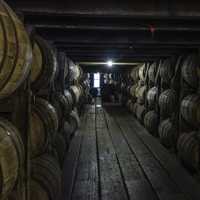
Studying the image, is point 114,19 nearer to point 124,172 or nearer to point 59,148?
point 59,148

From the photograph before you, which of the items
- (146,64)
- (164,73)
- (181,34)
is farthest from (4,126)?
(146,64)

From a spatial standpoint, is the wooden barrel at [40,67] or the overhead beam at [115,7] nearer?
the overhead beam at [115,7]

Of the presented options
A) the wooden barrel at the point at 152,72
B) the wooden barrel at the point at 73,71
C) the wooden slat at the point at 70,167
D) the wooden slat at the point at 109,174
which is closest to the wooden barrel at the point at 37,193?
the wooden slat at the point at 70,167

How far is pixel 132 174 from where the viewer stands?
18.4 feet

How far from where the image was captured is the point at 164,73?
7.68 meters

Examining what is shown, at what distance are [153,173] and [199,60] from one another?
2.09 m

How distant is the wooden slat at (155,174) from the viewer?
4.70 m

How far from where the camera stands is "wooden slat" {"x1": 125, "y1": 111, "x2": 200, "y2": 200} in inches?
192

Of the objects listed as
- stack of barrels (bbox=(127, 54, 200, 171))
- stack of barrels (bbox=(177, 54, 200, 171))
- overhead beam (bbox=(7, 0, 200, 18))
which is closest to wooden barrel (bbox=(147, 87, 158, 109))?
stack of barrels (bbox=(127, 54, 200, 171))

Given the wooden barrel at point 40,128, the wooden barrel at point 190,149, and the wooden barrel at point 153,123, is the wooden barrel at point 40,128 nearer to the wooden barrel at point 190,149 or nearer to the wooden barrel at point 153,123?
the wooden barrel at point 190,149

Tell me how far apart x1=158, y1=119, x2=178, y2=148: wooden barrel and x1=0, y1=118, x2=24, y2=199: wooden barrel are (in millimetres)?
4977

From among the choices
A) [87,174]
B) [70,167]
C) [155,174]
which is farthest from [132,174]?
[70,167]

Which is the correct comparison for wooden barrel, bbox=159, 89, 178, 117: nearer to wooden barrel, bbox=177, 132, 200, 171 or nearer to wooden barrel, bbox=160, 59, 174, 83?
wooden barrel, bbox=160, 59, 174, 83

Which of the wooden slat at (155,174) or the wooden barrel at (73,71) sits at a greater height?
the wooden barrel at (73,71)
